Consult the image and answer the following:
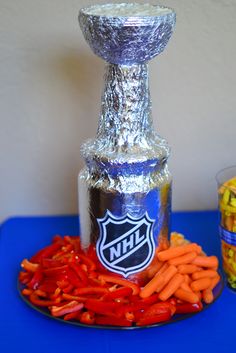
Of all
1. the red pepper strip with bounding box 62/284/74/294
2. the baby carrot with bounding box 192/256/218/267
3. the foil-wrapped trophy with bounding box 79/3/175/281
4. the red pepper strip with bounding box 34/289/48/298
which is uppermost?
the foil-wrapped trophy with bounding box 79/3/175/281

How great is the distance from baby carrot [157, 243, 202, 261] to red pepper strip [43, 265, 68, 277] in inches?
5.1

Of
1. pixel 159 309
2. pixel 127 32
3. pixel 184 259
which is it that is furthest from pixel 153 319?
pixel 127 32

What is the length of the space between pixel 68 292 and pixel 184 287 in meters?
0.15

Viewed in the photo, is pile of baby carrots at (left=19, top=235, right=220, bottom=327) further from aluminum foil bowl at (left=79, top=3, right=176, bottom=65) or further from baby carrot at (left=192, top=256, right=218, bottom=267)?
aluminum foil bowl at (left=79, top=3, right=176, bottom=65)

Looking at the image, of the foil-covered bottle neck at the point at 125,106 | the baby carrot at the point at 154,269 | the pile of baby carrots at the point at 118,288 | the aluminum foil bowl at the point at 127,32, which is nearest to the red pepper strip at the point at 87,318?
the pile of baby carrots at the point at 118,288

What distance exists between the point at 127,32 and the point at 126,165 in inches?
6.5

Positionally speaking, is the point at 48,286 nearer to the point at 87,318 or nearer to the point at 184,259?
the point at 87,318

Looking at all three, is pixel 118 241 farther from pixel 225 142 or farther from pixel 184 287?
pixel 225 142

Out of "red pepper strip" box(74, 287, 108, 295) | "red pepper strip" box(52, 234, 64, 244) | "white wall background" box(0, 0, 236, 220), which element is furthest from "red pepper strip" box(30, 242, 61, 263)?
"white wall background" box(0, 0, 236, 220)

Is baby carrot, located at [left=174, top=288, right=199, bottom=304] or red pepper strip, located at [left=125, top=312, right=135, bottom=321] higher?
baby carrot, located at [left=174, top=288, right=199, bottom=304]

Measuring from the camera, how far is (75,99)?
1.07m

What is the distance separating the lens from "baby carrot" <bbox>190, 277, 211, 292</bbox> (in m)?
0.84

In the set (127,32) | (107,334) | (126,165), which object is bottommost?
(107,334)

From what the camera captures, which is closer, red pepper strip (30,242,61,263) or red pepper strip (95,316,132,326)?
red pepper strip (95,316,132,326)
